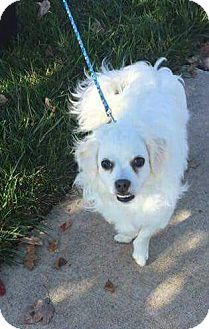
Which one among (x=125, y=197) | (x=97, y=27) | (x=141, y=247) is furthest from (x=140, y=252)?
(x=97, y=27)

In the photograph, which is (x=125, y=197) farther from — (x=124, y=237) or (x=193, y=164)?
(x=193, y=164)

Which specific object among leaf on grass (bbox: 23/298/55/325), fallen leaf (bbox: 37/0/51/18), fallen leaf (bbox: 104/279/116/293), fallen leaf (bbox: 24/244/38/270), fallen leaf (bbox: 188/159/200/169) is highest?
fallen leaf (bbox: 37/0/51/18)

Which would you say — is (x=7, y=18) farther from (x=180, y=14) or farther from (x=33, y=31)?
(x=180, y=14)

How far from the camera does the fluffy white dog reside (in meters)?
2.62

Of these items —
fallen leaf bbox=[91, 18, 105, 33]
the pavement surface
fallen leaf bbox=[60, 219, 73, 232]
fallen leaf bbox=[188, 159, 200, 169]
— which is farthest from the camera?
fallen leaf bbox=[91, 18, 105, 33]

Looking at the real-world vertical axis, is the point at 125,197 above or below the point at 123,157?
below

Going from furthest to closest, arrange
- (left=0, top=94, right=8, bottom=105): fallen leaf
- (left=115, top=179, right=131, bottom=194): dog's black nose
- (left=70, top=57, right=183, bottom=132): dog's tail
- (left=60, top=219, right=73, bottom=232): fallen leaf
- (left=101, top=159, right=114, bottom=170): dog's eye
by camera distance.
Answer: (left=0, top=94, right=8, bottom=105): fallen leaf, (left=60, top=219, right=73, bottom=232): fallen leaf, (left=70, top=57, right=183, bottom=132): dog's tail, (left=101, top=159, right=114, bottom=170): dog's eye, (left=115, top=179, right=131, bottom=194): dog's black nose

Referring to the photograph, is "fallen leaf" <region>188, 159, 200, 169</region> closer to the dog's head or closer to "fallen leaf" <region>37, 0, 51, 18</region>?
the dog's head

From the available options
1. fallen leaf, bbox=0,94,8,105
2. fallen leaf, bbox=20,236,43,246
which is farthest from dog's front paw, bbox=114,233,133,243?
fallen leaf, bbox=0,94,8,105

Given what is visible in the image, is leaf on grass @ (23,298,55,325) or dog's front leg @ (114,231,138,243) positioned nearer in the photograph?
leaf on grass @ (23,298,55,325)

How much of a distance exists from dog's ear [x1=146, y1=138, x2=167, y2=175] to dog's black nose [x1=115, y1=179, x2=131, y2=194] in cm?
23

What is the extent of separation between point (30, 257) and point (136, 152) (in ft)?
3.60

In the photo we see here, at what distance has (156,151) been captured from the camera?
8.81ft

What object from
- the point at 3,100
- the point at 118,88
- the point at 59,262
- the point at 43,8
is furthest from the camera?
the point at 43,8
